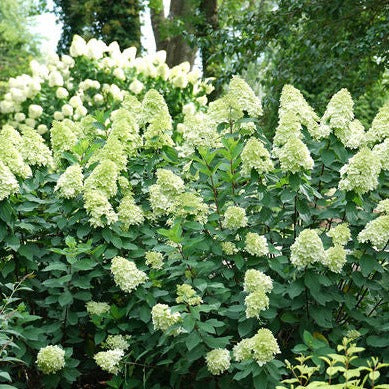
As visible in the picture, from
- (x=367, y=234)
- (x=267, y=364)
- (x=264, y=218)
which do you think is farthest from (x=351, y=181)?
(x=267, y=364)

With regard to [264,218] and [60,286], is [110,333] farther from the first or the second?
[264,218]

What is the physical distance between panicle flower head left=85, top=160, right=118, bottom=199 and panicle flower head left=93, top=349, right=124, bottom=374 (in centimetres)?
82

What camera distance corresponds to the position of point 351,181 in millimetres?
2982

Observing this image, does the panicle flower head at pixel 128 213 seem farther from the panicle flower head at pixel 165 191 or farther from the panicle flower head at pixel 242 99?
the panicle flower head at pixel 242 99

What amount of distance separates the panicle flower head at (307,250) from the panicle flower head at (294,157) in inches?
13.0

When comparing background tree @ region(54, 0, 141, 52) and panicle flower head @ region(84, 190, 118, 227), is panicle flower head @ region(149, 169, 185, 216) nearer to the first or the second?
panicle flower head @ region(84, 190, 118, 227)

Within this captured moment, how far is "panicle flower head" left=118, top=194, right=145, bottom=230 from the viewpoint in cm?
338

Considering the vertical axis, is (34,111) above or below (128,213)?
above

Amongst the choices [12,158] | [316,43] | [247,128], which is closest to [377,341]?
[247,128]

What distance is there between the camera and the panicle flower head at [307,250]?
2.82 meters

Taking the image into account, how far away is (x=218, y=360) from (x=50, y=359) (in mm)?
864

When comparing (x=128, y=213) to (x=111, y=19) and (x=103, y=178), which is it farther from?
(x=111, y=19)

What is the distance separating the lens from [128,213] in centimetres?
338

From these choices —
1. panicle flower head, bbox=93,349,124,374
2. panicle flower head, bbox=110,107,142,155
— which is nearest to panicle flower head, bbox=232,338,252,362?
panicle flower head, bbox=93,349,124,374
